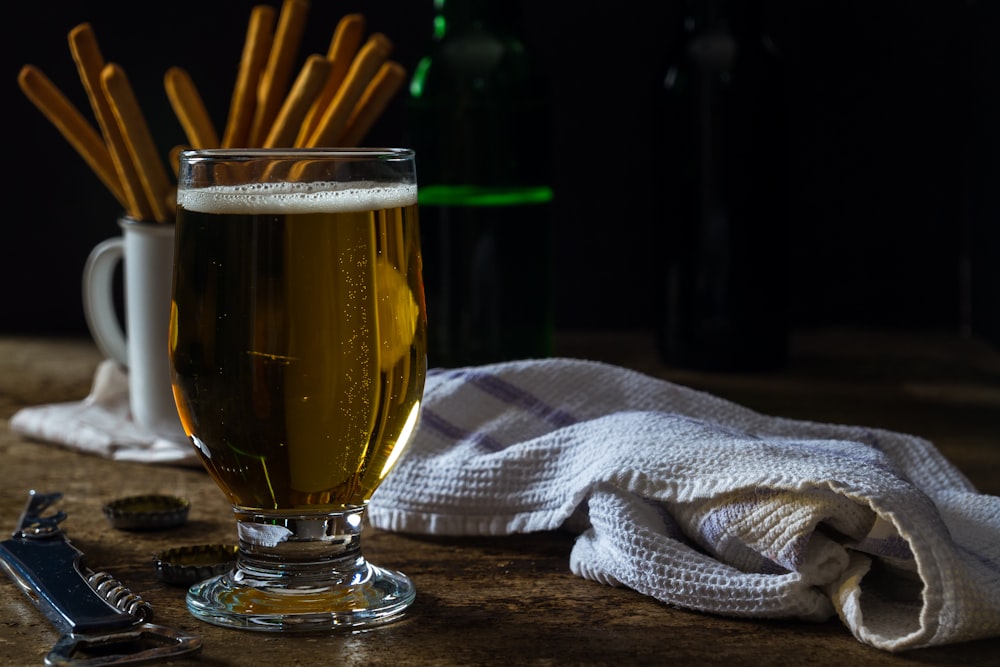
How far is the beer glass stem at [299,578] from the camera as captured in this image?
630 mm

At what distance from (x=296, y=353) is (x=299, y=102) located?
34 cm

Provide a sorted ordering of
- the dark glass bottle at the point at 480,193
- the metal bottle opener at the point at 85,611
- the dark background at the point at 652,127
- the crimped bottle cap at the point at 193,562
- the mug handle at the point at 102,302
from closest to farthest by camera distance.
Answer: the metal bottle opener at the point at 85,611
the crimped bottle cap at the point at 193,562
the mug handle at the point at 102,302
the dark glass bottle at the point at 480,193
the dark background at the point at 652,127

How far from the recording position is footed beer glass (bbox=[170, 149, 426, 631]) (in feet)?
2.01

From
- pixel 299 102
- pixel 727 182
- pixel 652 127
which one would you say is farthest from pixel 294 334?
pixel 652 127

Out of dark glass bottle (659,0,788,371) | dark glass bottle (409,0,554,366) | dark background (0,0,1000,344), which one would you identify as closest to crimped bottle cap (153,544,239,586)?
dark glass bottle (409,0,554,366)

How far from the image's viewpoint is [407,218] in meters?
0.65

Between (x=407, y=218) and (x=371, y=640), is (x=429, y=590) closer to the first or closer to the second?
(x=371, y=640)

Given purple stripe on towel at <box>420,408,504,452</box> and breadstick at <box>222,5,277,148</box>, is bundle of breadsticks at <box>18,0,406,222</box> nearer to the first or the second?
breadstick at <box>222,5,277,148</box>

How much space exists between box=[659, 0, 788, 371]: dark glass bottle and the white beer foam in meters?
0.67

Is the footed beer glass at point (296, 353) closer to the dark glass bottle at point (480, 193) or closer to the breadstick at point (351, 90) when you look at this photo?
the breadstick at point (351, 90)

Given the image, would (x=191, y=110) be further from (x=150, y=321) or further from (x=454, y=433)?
(x=454, y=433)

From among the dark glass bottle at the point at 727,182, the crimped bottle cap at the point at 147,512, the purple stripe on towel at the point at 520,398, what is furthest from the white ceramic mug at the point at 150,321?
the dark glass bottle at the point at 727,182

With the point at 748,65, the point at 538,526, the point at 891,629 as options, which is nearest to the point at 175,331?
the point at 538,526

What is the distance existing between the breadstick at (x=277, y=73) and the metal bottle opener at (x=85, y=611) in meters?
0.36
